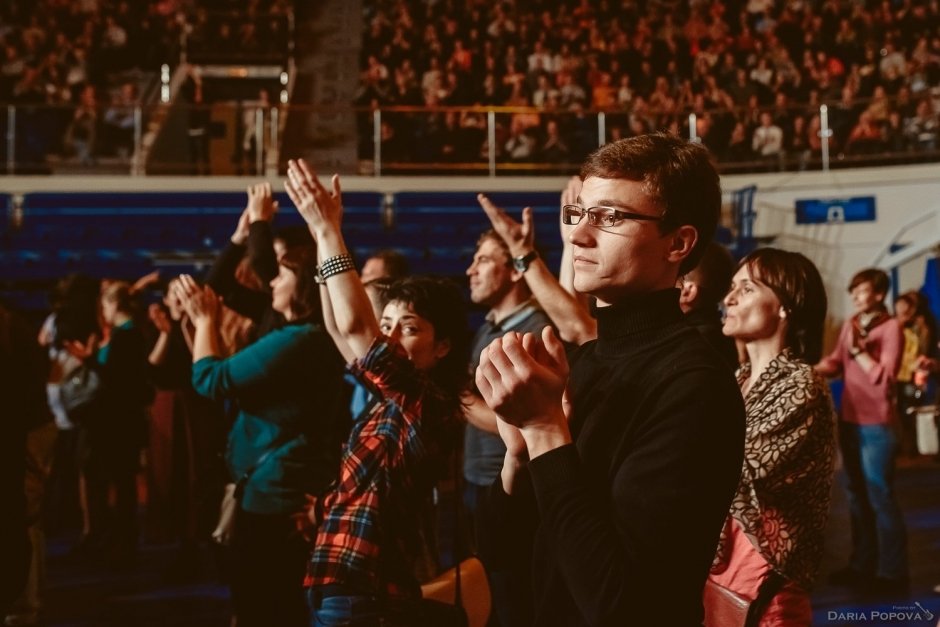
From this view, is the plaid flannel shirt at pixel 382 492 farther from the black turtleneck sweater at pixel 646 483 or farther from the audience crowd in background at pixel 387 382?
the black turtleneck sweater at pixel 646 483

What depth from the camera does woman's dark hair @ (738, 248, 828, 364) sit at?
92.1 inches

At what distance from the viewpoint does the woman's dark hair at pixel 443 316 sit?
2318 mm

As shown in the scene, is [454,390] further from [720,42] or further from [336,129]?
[720,42]

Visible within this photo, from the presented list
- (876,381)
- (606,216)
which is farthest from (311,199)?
(876,381)

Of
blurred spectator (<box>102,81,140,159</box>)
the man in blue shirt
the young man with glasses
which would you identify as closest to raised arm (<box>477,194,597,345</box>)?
the man in blue shirt

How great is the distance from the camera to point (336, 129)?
1037cm

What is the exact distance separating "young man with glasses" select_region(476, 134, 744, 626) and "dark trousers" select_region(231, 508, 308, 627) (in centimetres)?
151

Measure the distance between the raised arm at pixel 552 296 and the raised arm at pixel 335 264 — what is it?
23.4 inches

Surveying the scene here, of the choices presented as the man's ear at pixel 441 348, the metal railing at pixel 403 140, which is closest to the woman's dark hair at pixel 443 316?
the man's ear at pixel 441 348

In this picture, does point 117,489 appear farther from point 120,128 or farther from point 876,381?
point 120,128

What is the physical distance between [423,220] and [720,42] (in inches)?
211

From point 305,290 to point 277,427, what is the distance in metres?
0.43

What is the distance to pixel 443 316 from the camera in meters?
2.35

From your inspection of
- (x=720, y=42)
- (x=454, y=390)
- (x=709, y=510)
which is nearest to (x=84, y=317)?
(x=454, y=390)
